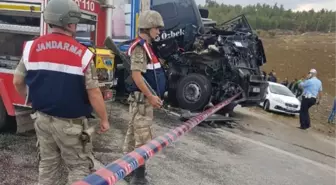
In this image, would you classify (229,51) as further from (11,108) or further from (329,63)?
(329,63)

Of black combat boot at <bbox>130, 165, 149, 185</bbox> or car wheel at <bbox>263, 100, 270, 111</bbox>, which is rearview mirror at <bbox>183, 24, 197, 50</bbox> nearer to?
black combat boot at <bbox>130, 165, 149, 185</bbox>

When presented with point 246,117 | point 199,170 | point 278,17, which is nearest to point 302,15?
point 278,17

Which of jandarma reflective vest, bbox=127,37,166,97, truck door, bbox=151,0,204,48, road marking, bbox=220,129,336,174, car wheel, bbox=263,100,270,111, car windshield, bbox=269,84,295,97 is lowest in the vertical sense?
car wheel, bbox=263,100,270,111

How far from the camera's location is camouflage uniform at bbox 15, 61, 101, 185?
2.85m

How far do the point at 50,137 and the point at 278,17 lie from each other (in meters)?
103

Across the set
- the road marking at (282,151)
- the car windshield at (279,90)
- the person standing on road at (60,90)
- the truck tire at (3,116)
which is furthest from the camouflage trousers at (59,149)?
the car windshield at (279,90)

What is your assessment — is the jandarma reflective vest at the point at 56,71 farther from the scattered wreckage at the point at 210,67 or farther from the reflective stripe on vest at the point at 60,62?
the scattered wreckage at the point at 210,67

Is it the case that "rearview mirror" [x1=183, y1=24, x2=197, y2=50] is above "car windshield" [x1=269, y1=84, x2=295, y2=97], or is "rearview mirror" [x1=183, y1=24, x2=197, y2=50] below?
above

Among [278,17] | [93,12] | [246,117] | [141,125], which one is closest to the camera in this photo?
[141,125]

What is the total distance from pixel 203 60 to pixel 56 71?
6.76 metres

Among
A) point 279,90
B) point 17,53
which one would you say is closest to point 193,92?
point 17,53

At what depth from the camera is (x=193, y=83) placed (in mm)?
9070

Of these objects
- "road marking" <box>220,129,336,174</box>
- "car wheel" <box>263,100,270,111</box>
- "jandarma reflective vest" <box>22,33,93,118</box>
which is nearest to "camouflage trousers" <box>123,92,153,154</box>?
"jandarma reflective vest" <box>22,33,93,118</box>

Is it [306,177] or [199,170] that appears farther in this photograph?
[306,177]
